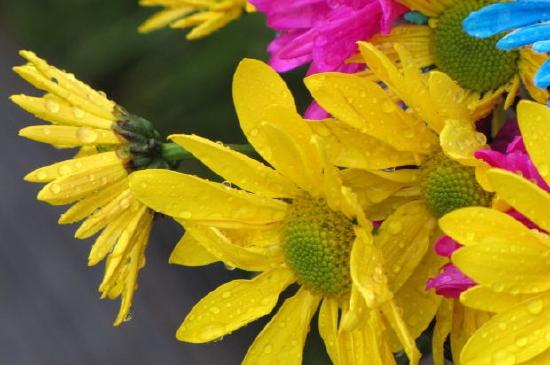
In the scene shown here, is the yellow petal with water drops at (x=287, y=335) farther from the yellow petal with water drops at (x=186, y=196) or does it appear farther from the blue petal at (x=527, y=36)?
the blue petal at (x=527, y=36)

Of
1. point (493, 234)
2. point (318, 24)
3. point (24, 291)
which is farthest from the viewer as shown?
point (24, 291)

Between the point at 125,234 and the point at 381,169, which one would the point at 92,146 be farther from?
the point at 381,169

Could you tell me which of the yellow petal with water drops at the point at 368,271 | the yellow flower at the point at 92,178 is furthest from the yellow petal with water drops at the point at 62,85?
the yellow petal with water drops at the point at 368,271

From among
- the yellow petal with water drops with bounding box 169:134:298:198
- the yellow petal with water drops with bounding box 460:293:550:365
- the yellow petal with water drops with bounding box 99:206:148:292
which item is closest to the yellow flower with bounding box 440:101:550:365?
the yellow petal with water drops with bounding box 460:293:550:365

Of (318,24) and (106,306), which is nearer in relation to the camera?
(318,24)

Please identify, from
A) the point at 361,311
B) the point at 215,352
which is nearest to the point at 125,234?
the point at 361,311

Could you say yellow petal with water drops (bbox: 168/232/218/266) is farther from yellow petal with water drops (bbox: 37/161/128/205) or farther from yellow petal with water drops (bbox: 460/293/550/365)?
yellow petal with water drops (bbox: 460/293/550/365)
